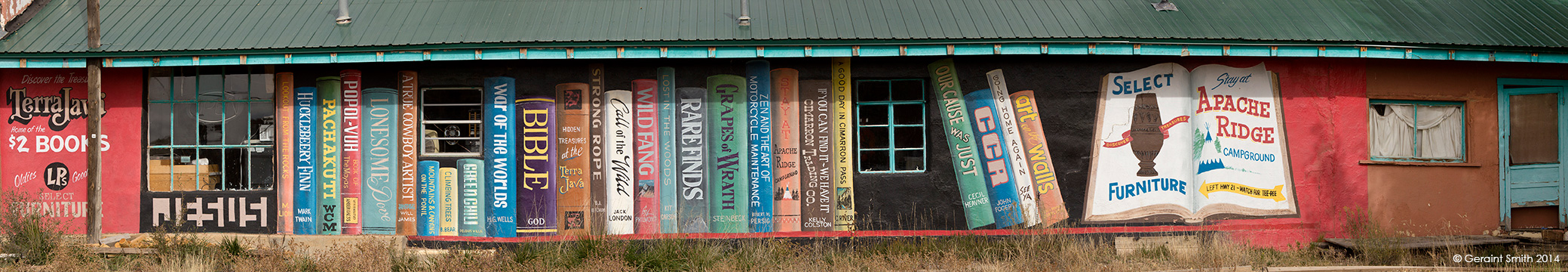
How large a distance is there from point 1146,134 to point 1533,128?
13.5 ft

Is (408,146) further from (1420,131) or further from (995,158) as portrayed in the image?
(1420,131)

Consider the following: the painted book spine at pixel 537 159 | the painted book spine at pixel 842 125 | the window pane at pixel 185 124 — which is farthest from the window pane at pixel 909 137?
the window pane at pixel 185 124

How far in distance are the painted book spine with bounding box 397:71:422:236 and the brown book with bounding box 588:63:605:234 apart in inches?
66.9

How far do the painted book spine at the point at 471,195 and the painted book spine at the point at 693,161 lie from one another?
1924 millimetres

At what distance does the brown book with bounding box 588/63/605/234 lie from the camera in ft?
30.4

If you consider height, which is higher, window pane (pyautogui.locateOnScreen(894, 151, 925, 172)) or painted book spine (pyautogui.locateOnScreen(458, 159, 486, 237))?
window pane (pyautogui.locateOnScreen(894, 151, 925, 172))

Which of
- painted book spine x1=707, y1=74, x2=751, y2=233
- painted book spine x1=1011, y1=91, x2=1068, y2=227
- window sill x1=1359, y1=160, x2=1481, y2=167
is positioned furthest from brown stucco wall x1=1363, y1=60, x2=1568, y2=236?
painted book spine x1=707, y1=74, x2=751, y2=233

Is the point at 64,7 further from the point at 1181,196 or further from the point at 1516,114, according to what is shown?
the point at 1516,114

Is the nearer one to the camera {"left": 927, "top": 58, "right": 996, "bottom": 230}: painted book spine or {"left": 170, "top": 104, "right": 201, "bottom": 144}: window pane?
{"left": 927, "top": 58, "right": 996, "bottom": 230}: painted book spine

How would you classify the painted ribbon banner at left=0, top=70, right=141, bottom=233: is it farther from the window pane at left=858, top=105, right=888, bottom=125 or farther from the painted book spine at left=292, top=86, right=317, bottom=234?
the window pane at left=858, top=105, right=888, bottom=125

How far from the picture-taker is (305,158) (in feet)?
31.0

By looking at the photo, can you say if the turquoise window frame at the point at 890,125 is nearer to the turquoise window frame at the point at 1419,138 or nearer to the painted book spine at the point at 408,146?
the painted book spine at the point at 408,146

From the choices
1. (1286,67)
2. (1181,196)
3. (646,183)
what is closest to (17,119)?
(646,183)

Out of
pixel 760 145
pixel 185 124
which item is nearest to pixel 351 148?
pixel 185 124
